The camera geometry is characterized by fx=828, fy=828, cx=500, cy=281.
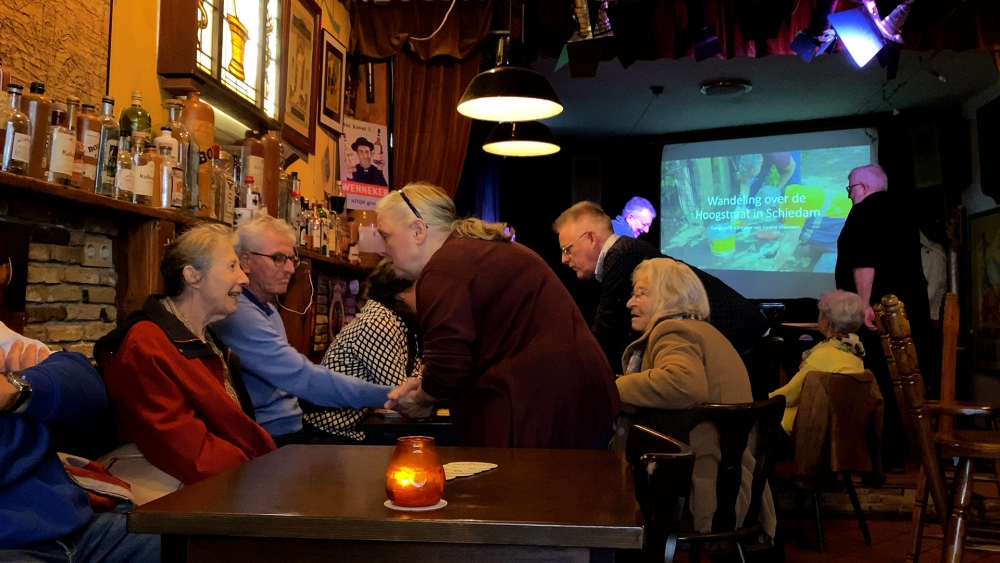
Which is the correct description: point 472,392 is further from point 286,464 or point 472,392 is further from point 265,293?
point 265,293

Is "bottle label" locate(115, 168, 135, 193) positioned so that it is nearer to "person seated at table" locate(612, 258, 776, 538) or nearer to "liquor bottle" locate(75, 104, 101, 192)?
"liquor bottle" locate(75, 104, 101, 192)

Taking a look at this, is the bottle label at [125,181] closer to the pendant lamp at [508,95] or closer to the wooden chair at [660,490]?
the wooden chair at [660,490]

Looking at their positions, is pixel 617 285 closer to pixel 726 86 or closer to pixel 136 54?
pixel 136 54

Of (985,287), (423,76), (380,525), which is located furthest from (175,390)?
(985,287)

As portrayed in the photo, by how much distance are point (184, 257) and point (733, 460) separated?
1.73m

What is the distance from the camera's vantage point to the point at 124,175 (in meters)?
2.29

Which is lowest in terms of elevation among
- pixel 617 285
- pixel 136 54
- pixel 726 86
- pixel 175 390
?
pixel 175 390

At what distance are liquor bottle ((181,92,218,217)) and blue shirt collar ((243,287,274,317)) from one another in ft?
0.99

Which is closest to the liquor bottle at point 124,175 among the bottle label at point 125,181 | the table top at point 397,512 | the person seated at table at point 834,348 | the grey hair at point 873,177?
the bottle label at point 125,181

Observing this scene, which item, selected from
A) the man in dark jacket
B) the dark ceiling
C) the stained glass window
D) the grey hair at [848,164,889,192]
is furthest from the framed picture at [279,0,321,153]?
the grey hair at [848,164,889,192]

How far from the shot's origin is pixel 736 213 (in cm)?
897

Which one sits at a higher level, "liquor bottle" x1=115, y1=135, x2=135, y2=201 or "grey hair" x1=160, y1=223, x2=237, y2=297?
"liquor bottle" x1=115, y1=135, x2=135, y2=201

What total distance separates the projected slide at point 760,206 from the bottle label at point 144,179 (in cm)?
745

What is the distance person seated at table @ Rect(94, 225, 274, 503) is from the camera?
6.39 feet
